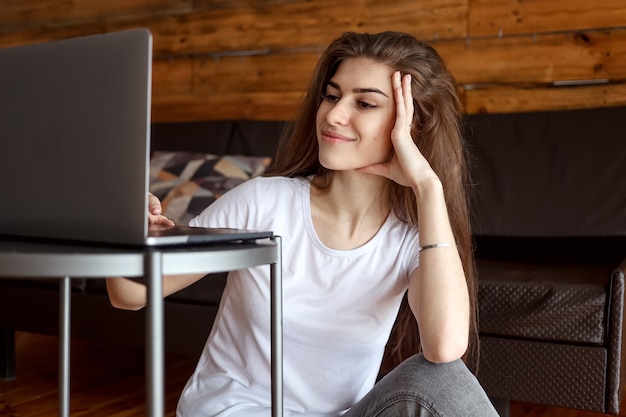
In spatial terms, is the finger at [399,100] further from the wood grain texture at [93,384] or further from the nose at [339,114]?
the wood grain texture at [93,384]

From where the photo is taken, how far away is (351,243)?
141 centimetres

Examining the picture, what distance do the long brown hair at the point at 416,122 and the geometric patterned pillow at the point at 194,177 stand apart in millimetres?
916

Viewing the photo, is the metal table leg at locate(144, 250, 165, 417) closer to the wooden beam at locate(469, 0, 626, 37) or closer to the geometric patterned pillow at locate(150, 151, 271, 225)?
the geometric patterned pillow at locate(150, 151, 271, 225)

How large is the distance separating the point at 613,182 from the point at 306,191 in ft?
3.76

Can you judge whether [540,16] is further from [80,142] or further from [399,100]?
[80,142]

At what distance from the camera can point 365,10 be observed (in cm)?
300

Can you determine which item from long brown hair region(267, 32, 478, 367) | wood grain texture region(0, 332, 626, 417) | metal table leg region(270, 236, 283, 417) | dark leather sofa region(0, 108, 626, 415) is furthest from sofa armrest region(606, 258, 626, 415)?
metal table leg region(270, 236, 283, 417)

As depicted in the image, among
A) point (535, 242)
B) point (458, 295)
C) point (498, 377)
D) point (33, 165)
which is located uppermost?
point (33, 165)

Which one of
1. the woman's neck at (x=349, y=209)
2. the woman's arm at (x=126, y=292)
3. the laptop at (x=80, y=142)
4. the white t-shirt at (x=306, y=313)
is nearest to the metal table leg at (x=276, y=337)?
the laptop at (x=80, y=142)

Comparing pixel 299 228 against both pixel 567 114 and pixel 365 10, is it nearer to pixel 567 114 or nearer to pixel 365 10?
pixel 567 114

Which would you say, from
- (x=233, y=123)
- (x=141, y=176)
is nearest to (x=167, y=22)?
(x=233, y=123)

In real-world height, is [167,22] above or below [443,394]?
above

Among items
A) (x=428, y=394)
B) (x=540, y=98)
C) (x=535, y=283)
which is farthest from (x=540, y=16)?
(x=428, y=394)

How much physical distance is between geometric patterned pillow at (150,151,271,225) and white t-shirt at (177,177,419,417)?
0.99 m
